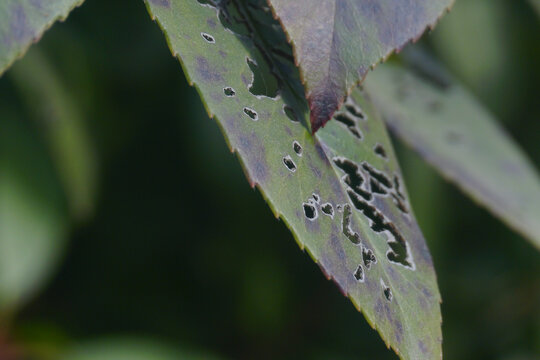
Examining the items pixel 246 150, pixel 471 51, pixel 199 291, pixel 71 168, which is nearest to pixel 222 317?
pixel 199 291

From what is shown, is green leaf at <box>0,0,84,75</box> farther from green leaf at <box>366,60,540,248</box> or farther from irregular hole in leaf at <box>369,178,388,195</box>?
green leaf at <box>366,60,540,248</box>

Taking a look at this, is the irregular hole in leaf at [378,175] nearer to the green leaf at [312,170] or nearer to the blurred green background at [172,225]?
the green leaf at [312,170]

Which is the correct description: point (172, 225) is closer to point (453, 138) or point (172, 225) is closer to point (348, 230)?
point (453, 138)

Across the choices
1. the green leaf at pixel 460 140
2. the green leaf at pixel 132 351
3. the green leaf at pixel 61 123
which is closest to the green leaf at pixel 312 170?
the green leaf at pixel 460 140

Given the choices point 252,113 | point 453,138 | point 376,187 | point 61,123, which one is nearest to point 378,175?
point 376,187

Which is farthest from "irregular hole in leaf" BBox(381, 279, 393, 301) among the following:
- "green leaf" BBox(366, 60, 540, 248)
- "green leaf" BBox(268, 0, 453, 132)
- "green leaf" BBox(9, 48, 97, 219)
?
"green leaf" BBox(9, 48, 97, 219)
